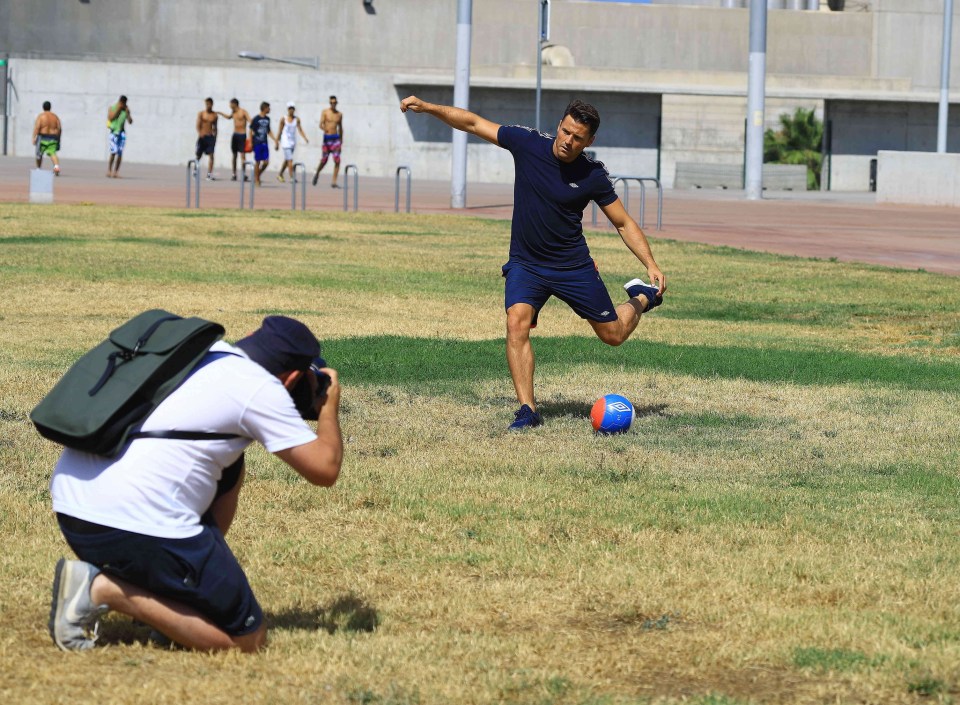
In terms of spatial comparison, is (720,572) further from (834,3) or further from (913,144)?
(834,3)

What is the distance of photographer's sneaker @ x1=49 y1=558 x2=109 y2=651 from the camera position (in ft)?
16.3

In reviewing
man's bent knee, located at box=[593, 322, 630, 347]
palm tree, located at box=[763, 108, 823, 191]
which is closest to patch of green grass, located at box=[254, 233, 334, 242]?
man's bent knee, located at box=[593, 322, 630, 347]

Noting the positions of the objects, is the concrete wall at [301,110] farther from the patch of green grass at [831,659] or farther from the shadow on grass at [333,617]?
the patch of green grass at [831,659]

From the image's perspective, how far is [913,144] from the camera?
165ft

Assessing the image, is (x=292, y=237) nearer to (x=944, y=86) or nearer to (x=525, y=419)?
(x=525, y=419)

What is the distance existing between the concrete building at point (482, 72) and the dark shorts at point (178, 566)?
43.5m

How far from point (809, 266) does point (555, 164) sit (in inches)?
451

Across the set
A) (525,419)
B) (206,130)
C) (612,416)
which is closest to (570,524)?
(612,416)

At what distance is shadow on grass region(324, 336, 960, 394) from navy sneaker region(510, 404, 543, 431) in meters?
1.27

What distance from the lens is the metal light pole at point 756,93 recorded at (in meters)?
35.5

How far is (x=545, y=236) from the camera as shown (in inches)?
370

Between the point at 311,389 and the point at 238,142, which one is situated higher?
the point at 238,142

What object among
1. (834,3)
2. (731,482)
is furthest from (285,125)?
(731,482)

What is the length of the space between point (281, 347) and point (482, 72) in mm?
45735
